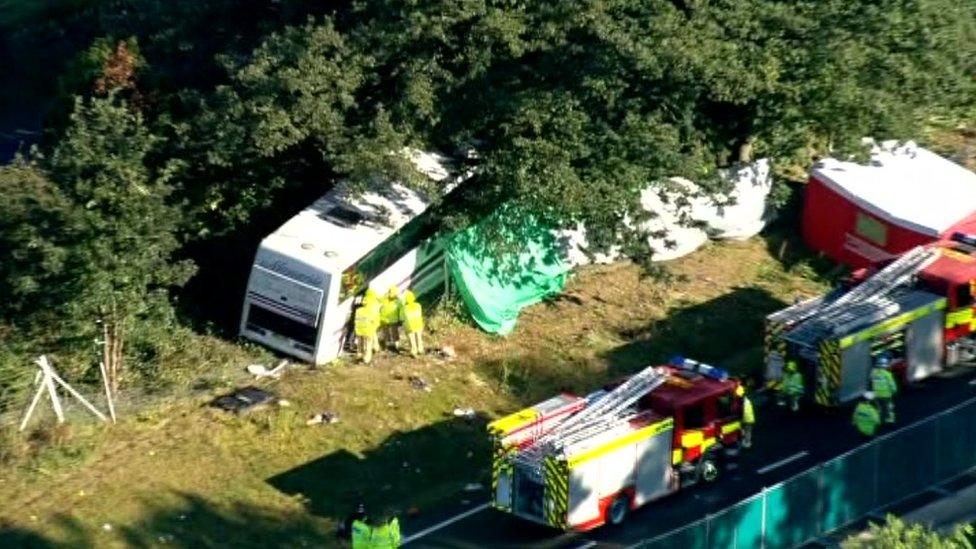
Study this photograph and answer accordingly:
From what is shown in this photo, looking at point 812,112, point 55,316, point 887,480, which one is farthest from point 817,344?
point 55,316

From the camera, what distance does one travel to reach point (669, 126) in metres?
35.8

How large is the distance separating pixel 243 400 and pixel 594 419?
685cm

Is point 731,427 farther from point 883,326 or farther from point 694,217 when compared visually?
point 694,217

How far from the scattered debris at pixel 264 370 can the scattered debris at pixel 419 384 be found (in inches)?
91.2

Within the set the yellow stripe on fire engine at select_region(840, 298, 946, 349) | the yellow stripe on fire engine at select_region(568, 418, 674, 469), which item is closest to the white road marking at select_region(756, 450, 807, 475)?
the yellow stripe on fire engine at select_region(840, 298, 946, 349)

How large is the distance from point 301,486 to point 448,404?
3877 mm

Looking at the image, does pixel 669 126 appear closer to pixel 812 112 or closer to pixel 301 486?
pixel 812 112

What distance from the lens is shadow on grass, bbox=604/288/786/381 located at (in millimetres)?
36094

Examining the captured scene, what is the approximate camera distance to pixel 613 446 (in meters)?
28.7

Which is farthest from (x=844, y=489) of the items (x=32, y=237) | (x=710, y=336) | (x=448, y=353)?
(x=32, y=237)

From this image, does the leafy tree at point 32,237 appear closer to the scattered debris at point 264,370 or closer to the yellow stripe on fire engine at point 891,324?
the scattered debris at point 264,370

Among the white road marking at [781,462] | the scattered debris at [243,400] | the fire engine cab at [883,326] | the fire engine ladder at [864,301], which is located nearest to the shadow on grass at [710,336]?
the fire engine cab at [883,326]

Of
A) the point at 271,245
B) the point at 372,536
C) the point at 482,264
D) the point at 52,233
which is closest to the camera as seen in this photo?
the point at 372,536

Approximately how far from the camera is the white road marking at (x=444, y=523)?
1159 inches
